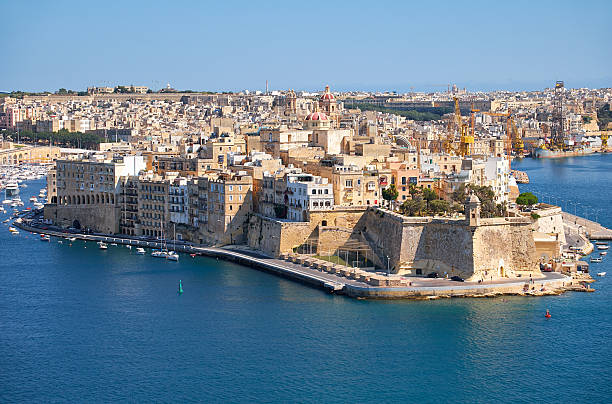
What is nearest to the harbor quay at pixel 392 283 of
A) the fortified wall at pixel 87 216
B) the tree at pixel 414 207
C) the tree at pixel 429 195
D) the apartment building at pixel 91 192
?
the tree at pixel 414 207

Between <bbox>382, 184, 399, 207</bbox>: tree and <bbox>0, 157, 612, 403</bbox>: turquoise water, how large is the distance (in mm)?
5965

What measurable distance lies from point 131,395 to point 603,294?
14.0 metres

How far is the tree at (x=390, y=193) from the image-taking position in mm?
33594

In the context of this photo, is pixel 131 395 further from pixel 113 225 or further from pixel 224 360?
pixel 113 225

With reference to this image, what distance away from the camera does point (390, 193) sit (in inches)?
1323

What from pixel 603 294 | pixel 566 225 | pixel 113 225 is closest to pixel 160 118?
pixel 113 225

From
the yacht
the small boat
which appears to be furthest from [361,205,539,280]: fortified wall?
the yacht

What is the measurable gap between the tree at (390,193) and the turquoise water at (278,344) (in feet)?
19.6

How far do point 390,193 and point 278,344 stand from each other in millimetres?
11698

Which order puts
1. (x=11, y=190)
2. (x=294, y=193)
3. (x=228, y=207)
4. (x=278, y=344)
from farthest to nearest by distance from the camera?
(x=11, y=190), (x=228, y=207), (x=294, y=193), (x=278, y=344)

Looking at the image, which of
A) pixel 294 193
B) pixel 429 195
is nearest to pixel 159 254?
pixel 294 193

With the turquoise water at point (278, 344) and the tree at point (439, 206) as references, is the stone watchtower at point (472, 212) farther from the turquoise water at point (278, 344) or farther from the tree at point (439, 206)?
the tree at point (439, 206)

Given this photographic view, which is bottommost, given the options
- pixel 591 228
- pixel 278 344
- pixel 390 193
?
pixel 278 344

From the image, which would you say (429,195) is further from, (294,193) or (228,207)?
(228,207)
